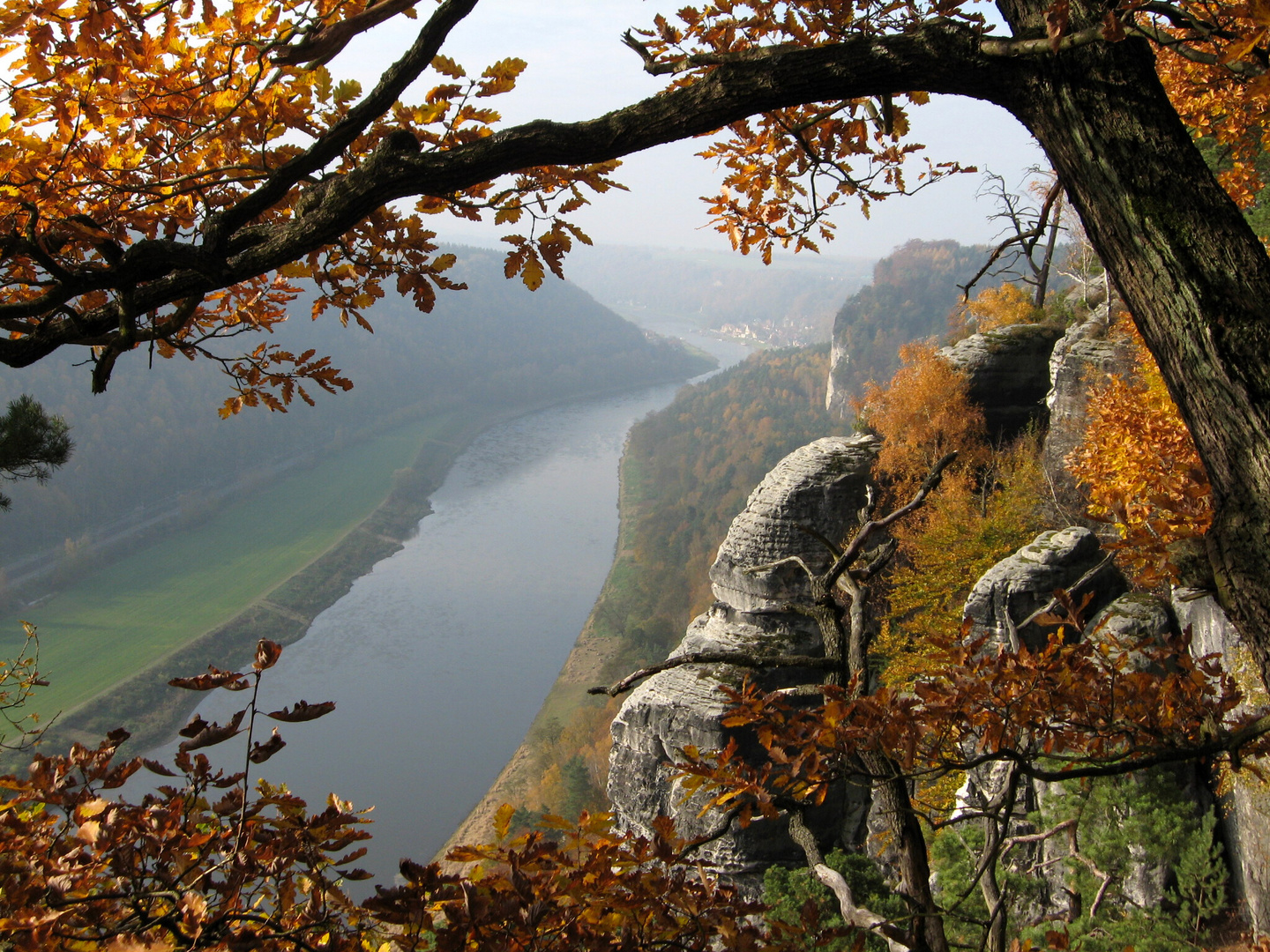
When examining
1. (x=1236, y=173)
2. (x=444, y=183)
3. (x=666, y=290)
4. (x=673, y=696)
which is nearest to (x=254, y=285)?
(x=444, y=183)

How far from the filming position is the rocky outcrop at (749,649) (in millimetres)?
14133

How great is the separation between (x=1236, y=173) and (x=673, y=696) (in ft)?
37.3

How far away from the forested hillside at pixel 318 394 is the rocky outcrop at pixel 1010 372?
39.9 meters

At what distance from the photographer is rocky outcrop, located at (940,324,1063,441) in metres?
19.1

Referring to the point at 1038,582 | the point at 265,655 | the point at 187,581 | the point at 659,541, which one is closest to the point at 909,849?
the point at 265,655

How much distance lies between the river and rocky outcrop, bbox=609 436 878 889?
568 inches

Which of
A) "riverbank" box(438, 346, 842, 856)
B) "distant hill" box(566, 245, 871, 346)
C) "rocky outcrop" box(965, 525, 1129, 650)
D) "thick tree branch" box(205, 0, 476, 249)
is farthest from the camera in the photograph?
"distant hill" box(566, 245, 871, 346)

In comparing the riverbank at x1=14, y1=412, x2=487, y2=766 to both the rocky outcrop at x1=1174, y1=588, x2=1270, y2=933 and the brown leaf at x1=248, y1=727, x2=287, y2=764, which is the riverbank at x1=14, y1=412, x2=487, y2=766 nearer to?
the brown leaf at x1=248, y1=727, x2=287, y2=764

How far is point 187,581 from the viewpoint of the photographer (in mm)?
A: 43562

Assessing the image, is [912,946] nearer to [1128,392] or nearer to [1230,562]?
[1230,562]

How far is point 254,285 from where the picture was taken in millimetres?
2426

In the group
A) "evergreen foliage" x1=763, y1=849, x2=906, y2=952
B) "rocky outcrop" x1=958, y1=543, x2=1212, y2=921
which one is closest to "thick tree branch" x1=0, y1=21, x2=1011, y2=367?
"rocky outcrop" x1=958, y1=543, x2=1212, y2=921

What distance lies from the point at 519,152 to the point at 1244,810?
10156 millimetres

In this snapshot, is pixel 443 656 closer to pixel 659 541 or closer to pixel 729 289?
pixel 659 541
